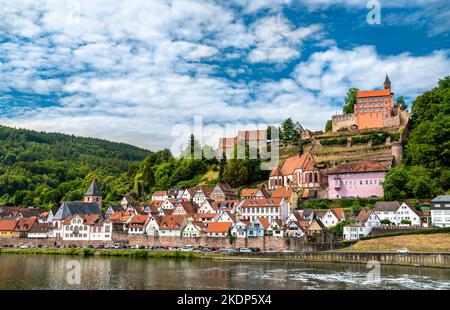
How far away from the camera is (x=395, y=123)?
8081cm

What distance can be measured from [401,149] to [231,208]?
28.2 metres

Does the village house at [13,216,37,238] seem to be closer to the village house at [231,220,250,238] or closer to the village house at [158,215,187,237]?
the village house at [158,215,187,237]

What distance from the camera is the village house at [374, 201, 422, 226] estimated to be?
53.0 meters

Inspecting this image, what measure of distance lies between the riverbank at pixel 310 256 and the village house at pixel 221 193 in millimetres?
22024

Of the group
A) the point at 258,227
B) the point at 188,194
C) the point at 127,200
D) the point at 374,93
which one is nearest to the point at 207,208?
the point at 188,194

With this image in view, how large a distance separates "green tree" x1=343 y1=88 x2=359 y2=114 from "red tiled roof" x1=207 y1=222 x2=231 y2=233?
160ft

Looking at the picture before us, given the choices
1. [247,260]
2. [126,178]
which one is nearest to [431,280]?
[247,260]

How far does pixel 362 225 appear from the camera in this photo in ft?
172

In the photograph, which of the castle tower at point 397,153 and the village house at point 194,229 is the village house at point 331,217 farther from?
the castle tower at point 397,153

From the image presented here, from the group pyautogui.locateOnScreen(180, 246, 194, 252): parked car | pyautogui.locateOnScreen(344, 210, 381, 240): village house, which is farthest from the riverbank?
pyautogui.locateOnScreen(344, 210, 381, 240): village house

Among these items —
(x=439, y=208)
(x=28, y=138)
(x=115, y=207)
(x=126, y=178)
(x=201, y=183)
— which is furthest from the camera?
(x=28, y=138)

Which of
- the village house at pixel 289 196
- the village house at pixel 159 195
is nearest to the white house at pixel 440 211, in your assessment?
the village house at pixel 289 196

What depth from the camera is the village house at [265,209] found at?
60625 millimetres

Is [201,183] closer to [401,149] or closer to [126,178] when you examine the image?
[126,178]
